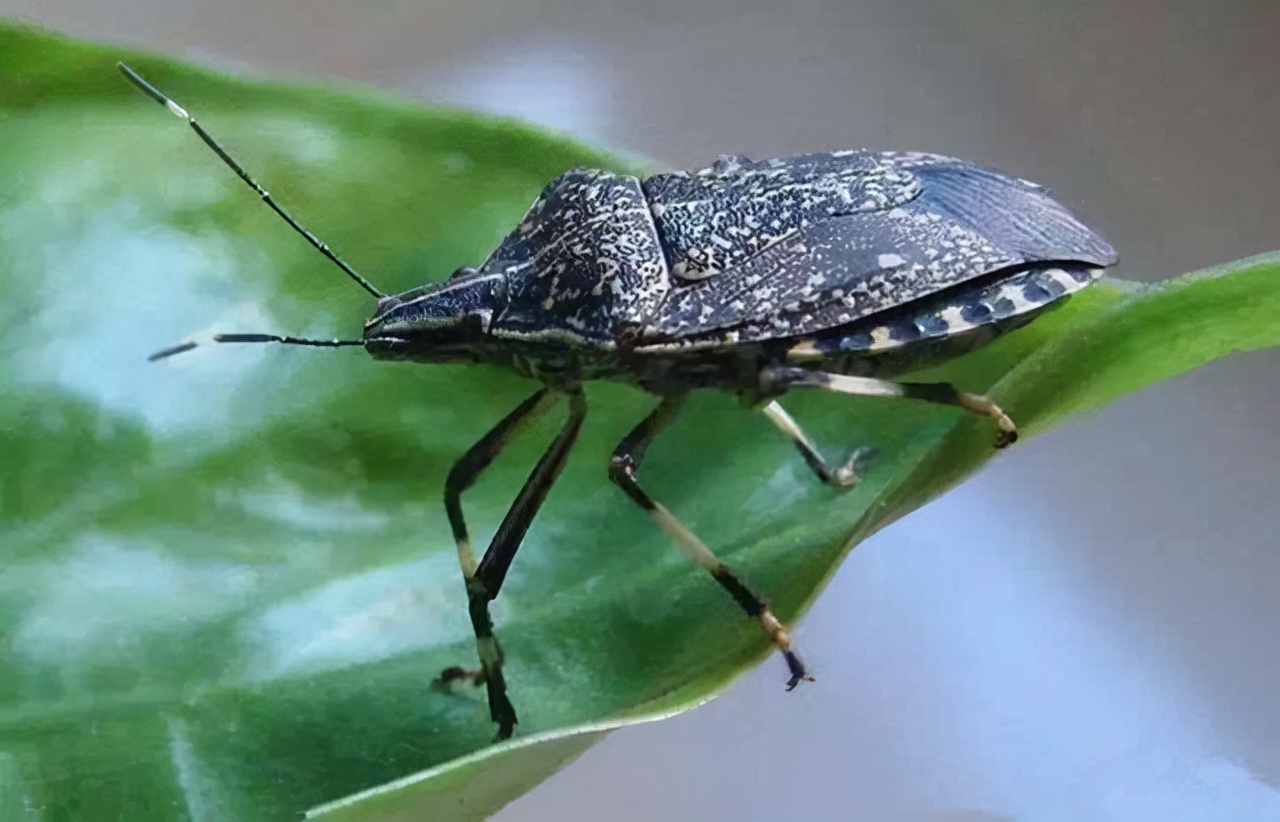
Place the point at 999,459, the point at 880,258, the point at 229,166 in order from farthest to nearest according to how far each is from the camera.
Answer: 1. the point at 999,459
2. the point at 229,166
3. the point at 880,258

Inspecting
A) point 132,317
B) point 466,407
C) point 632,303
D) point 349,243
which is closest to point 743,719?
point 466,407

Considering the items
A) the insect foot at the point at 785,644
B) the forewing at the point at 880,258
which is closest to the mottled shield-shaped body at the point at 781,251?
the forewing at the point at 880,258

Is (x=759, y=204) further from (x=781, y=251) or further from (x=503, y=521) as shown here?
(x=503, y=521)

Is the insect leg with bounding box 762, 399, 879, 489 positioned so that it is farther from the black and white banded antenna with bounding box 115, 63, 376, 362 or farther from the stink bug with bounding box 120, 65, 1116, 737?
the black and white banded antenna with bounding box 115, 63, 376, 362

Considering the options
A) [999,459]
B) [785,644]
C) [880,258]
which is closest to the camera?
[785,644]

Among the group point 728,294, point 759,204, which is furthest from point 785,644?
point 759,204

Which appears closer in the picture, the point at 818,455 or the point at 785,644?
the point at 785,644
